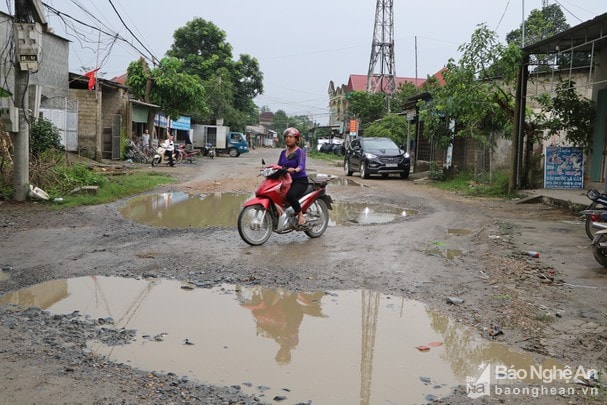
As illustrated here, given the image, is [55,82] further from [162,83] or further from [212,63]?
[212,63]

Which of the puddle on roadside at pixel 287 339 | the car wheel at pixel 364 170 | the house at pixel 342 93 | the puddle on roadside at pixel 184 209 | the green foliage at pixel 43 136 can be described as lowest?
the puddle on roadside at pixel 287 339

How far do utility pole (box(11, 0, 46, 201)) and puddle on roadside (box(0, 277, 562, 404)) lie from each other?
19.6ft

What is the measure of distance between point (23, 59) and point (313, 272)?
747 cm

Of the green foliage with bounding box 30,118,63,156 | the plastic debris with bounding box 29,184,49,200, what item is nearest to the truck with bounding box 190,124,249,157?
the green foliage with bounding box 30,118,63,156

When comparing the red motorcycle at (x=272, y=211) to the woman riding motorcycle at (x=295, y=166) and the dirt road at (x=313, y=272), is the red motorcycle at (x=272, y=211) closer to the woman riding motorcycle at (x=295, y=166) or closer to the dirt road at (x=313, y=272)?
the woman riding motorcycle at (x=295, y=166)

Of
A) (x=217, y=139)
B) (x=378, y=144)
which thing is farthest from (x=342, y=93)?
(x=378, y=144)

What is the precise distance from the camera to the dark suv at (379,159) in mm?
19844

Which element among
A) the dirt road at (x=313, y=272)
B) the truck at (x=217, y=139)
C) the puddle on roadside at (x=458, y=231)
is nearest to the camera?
the dirt road at (x=313, y=272)

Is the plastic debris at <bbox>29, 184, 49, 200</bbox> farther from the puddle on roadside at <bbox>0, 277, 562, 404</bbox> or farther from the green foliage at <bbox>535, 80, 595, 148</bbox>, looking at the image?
the green foliage at <bbox>535, 80, 595, 148</bbox>

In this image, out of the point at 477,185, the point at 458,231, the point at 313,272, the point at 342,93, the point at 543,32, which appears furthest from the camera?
the point at 342,93

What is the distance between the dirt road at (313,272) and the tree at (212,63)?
111ft

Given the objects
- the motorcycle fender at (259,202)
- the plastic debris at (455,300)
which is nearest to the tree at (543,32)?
the motorcycle fender at (259,202)

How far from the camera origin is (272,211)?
7570 millimetres

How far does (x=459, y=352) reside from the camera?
3.96 meters
